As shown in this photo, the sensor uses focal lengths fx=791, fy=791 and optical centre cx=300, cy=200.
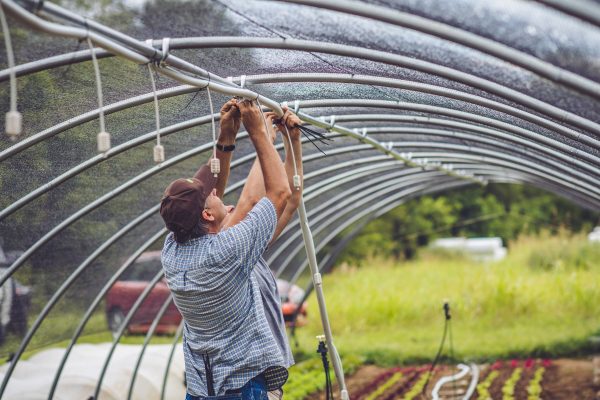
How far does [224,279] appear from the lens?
3.88m

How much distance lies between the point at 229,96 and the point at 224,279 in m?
2.11

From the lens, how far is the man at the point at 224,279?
3852mm

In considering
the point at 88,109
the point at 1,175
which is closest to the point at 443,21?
the point at 88,109

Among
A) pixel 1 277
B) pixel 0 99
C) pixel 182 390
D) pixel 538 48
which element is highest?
pixel 0 99

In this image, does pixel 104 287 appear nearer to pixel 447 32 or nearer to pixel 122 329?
pixel 122 329

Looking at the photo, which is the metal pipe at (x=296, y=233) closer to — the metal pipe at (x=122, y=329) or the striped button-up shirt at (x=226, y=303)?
the metal pipe at (x=122, y=329)

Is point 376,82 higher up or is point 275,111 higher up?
point 376,82

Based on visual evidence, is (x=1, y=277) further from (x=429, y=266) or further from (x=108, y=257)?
(x=429, y=266)

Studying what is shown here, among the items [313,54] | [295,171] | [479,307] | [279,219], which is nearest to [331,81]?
[313,54]

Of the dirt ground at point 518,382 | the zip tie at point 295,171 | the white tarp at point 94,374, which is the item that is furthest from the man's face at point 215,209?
the dirt ground at point 518,382

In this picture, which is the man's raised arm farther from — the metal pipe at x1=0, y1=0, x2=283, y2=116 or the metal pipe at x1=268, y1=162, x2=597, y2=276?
the metal pipe at x1=268, y1=162, x2=597, y2=276

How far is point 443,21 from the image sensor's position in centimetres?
382

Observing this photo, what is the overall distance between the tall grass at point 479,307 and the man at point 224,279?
9.13 metres

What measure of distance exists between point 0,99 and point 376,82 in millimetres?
2437
